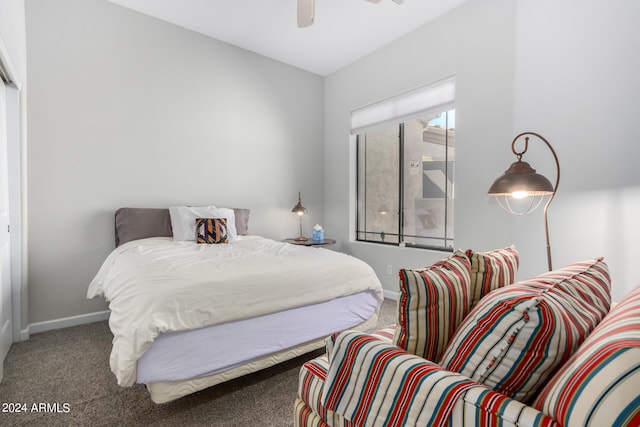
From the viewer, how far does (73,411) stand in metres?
1.64

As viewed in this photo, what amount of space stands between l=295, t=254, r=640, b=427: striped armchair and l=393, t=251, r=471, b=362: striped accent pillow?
0.02m

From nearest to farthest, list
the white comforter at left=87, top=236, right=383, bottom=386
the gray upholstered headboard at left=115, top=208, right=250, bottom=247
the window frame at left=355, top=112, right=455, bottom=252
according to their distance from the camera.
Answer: the white comforter at left=87, top=236, right=383, bottom=386
the gray upholstered headboard at left=115, top=208, right=250, bottom=247
the window frame at left=355, top=112, right=455, bottom=252

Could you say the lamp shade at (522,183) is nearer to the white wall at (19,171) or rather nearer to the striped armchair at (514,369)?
the striped armchair at (514,369)

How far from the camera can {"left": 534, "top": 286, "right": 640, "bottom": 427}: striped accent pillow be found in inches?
19.8

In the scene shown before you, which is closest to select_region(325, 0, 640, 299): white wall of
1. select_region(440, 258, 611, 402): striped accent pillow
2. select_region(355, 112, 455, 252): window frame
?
select_region(355, 112, 455, 252): window frame

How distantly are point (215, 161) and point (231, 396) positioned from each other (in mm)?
2507

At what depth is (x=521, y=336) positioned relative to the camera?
0.69 metres

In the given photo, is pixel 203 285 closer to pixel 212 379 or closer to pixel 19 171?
pixel 212 379

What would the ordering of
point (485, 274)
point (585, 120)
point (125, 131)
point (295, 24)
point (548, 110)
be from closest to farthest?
point (485, 274) → point (585, 120) → point (548, 110) → point (125, 131) → point (295, 24)

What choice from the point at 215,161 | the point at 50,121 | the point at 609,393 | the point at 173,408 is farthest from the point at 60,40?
the point at 609,393

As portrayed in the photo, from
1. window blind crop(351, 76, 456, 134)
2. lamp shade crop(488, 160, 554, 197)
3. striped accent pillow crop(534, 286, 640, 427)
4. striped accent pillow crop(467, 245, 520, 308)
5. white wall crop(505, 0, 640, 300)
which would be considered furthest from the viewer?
window blind crop(351, 76, 456, 134)

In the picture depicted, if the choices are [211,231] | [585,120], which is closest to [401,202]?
[585,120]

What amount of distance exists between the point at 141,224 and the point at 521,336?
121 inches

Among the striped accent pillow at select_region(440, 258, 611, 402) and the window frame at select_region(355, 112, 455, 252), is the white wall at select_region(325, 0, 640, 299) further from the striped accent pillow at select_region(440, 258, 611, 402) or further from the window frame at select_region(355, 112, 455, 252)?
the striped accent pillow at select_region(440, 258, 611, 402)
